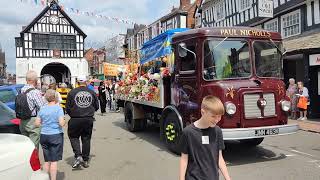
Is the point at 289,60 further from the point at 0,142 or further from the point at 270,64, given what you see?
the point at 0,142

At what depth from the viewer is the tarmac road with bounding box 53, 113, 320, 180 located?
293 inches

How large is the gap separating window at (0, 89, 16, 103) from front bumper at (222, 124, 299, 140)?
29.3ft

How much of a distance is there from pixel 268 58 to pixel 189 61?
5.46 feet

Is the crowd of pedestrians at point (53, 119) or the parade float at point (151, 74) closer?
the crowd of pedestrians at point (53, 119)

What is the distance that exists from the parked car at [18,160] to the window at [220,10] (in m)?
25.0

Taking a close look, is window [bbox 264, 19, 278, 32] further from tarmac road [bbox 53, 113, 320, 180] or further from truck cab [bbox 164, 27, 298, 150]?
truck cab [bbox 164, 27, 298, 150]

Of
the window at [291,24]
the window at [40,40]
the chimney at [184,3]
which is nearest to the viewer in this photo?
the window at [291,24]

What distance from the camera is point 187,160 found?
3.82 m

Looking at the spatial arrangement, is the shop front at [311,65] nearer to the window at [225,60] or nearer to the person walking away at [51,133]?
the window at [225,60]

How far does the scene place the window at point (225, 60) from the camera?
8.37 m

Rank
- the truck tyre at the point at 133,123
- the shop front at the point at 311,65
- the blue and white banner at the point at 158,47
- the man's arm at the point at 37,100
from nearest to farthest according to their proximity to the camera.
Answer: the man's arm at the point at 37,100 → the blue and white banner at the point at 158,47 → the truck tyre at the point at 133,123 → the shop front at the point at 311,65

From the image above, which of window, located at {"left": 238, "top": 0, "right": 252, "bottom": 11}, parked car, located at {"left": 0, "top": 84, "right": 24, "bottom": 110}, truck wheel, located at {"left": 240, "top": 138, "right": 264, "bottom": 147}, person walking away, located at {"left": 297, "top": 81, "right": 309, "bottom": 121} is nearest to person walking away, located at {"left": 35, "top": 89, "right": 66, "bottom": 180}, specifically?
truck wheel, located at {"left": 240, "top": 138, "right": 264, "bottom": 147}

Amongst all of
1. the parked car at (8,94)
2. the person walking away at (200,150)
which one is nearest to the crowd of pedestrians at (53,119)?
the person walking away at (200,150)

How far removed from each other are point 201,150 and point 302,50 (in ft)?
46.2
